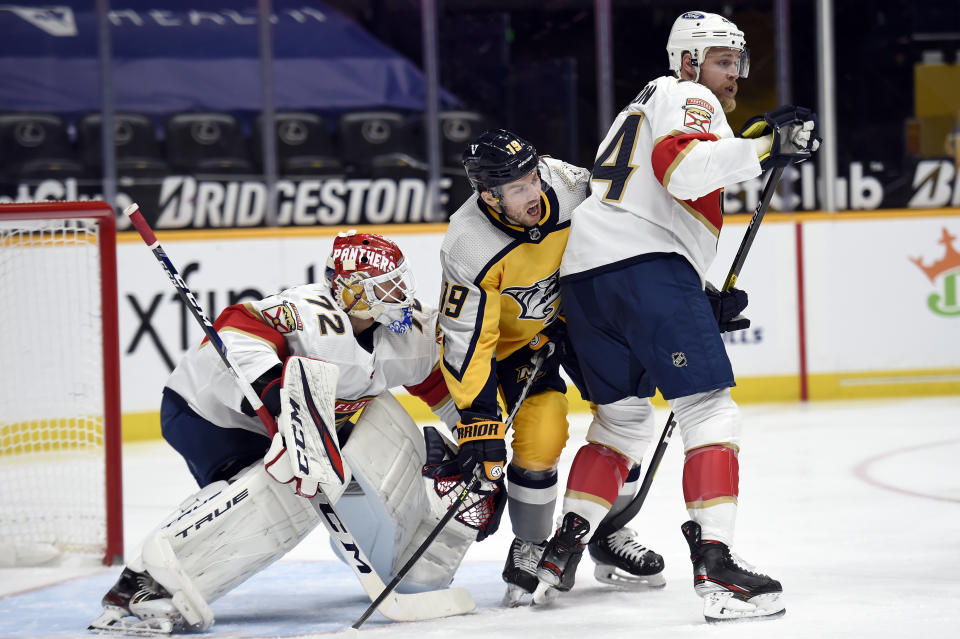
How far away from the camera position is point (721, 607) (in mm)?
2254

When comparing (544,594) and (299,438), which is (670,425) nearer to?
(544,594)

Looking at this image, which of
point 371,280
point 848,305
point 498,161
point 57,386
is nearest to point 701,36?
point 498,161

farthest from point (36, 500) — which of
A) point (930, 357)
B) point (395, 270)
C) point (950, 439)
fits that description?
point (930, 357)

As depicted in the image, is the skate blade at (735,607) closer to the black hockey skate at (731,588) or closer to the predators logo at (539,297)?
the black hockey skate at (731,588)

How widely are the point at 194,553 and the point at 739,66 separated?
1.44 meters

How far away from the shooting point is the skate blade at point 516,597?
2559mm

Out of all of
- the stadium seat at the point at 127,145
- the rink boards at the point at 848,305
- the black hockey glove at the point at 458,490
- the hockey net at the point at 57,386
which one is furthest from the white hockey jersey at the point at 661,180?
the stadium seat at the point at 127,145

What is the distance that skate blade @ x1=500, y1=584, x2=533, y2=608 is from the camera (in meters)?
2.56

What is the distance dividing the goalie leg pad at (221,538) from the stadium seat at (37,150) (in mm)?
3239

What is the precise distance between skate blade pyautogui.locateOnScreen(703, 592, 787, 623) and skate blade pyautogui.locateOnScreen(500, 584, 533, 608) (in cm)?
44

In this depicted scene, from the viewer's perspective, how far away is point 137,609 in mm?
2398

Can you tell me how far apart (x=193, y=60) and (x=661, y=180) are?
3.95 m

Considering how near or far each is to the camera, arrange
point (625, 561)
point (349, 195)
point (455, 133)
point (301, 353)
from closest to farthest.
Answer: point (301, 353), point (625, 561), point (349, 195), point (455, 133)

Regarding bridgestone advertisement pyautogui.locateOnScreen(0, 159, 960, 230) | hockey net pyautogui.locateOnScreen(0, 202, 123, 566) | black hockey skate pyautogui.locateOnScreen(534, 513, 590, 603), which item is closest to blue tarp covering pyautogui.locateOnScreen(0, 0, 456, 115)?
bridgestone advertisement pyautogui.locateOnScreen(0, 159, 960, 230)
